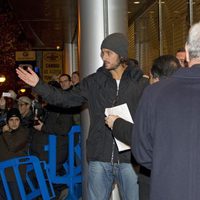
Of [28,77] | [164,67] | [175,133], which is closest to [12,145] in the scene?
[28,77]

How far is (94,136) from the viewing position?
17.4 feet

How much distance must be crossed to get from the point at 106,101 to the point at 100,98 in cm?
7

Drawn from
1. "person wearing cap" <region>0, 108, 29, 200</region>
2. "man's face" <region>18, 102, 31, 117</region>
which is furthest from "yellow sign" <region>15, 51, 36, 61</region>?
"person wearing cap" <region>0, 108, 29, 200</region>

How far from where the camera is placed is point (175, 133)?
3068 mm

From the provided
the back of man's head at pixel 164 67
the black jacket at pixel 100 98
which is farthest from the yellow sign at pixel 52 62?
the back of man's head at pixel 164 67

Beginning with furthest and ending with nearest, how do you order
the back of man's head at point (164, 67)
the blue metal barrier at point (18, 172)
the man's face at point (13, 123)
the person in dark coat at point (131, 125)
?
the man's face at point (13, 123), the blue metal barrier at point (18, 172), the back of man's head at point (164, 67), the person in dark coat at point (131, 125)

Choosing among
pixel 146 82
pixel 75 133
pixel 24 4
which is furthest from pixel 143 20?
pixel 146 82

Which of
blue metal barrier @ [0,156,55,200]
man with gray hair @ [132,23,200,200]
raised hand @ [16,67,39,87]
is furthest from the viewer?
blue metal barrier @ [0,156,55,200]

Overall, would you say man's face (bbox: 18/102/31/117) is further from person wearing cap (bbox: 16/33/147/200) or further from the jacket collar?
the jacket collar

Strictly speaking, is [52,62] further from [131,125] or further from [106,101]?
[131,125]

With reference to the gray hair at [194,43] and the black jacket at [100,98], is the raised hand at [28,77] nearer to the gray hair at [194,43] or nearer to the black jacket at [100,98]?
the black jacket at [100,98]

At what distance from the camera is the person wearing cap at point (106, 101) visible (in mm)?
5238

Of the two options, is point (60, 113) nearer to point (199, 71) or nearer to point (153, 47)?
point (153, 47)

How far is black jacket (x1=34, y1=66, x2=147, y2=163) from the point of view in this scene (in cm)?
524
